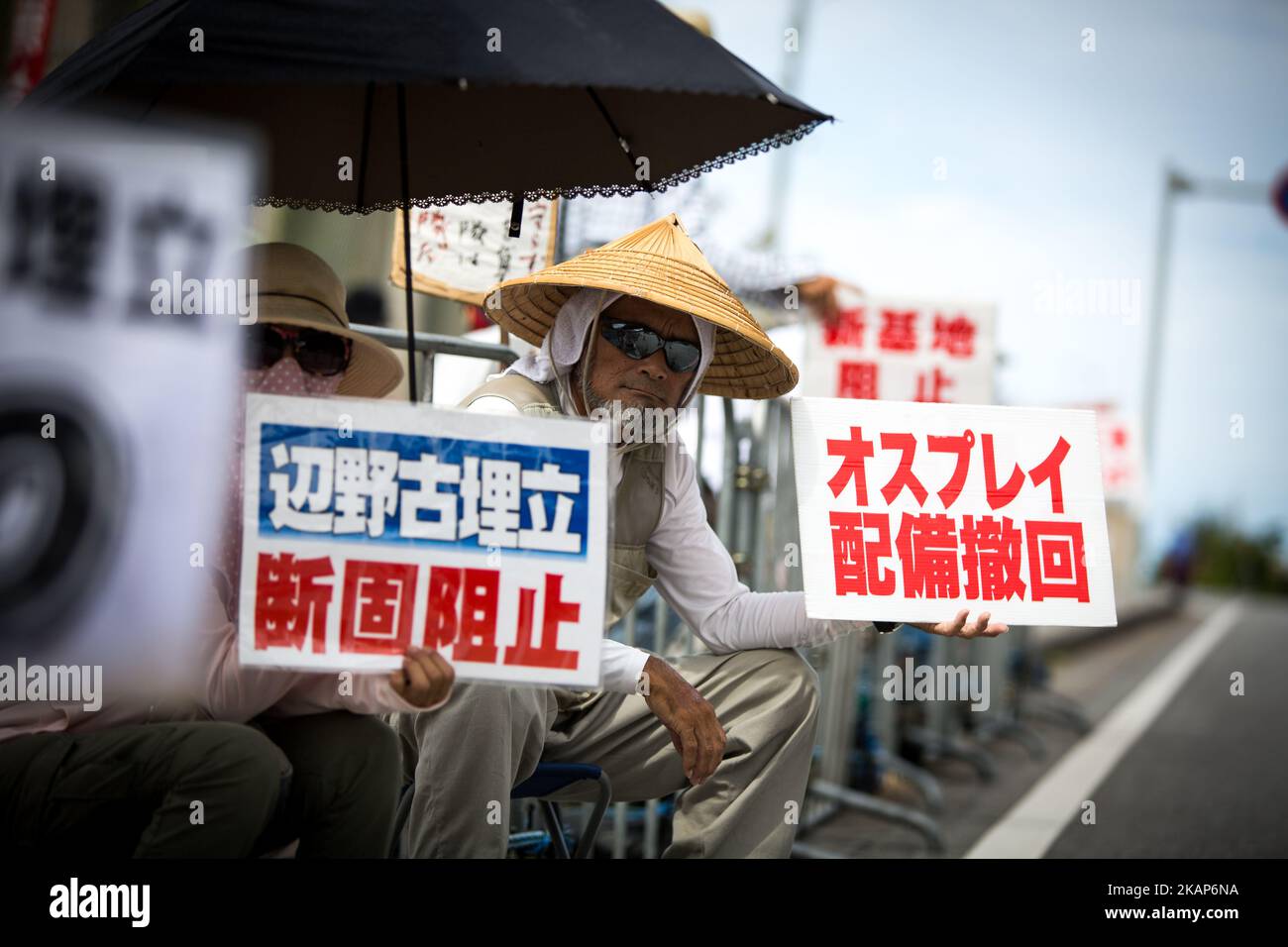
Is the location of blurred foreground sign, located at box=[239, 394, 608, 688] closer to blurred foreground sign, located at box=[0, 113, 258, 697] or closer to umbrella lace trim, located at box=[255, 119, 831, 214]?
blurred foreground sign, located at box=[0, 113, 258, 697]

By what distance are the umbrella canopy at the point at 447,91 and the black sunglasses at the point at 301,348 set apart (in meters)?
0.32

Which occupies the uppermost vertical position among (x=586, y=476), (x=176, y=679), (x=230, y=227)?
(x=230, y=227)

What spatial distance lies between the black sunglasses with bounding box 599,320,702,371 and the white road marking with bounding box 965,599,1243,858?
10.1 ft

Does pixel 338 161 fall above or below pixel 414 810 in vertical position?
above

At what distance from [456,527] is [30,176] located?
0.89 metres

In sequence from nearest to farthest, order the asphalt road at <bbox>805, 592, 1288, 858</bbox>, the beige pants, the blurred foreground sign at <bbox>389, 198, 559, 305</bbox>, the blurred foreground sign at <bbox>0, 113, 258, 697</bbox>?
the blurred foreground sign at <bbox>0, 113, 258, 697</bbox>, the beige pants, the blurred foreground sign at <bbox>389, 198, 559, 305</bbox>, the asphalt road at <bbox>805, 592, 1288, 858</bbox>

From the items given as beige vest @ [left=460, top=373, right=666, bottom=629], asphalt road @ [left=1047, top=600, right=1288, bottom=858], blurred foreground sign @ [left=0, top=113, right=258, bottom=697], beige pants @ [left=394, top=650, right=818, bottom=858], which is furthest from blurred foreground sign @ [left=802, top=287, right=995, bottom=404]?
blurred foreground sign @ [left=0, top=113, right=258, bottom=697]

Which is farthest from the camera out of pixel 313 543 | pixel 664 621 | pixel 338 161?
pixel 664 621

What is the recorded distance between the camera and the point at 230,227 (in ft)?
6.95

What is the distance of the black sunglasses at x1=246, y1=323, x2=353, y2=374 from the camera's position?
2.51m

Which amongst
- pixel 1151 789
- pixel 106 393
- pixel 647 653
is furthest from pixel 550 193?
pixel 1151 789

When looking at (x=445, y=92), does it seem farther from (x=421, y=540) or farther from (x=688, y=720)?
(x=688, y=720)

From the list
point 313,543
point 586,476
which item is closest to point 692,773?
point 586,476
